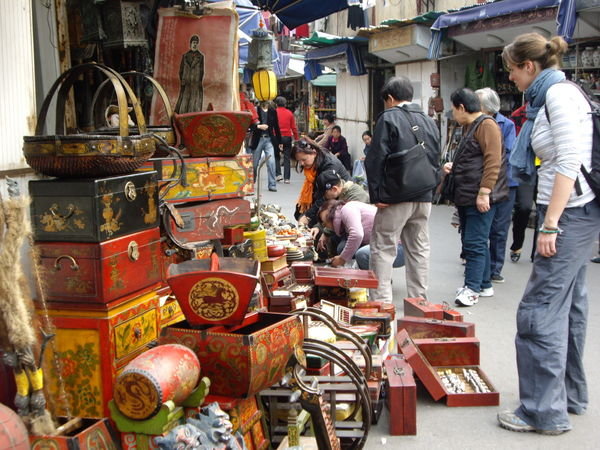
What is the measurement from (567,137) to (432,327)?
70.4 inches

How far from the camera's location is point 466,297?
6172 mm

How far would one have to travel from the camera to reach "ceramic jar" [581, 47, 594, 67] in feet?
31.1

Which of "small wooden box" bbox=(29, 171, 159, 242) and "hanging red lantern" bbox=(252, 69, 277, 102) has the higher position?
"hanging red lantern" bbox=(252, 69, 277, 102)

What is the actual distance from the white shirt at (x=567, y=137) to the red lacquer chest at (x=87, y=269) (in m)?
2.04

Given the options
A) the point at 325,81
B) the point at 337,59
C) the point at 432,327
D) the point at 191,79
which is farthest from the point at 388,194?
the point at 325,81

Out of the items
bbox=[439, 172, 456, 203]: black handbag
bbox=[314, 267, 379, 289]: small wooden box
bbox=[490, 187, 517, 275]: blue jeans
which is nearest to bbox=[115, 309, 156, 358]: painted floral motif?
bbox=[314, 267, 379, 289]: small wooden box

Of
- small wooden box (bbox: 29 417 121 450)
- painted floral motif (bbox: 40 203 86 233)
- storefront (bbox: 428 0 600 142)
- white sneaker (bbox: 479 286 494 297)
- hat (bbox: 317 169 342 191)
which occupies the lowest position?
white sneaker (bbox: 479 286 494 297)

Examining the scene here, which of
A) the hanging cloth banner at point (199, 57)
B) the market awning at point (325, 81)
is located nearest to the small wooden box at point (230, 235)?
the hanging cloth banner at point (199, 57)

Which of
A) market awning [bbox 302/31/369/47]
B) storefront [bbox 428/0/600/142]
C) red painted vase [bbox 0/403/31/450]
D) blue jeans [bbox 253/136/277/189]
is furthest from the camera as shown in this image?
market awning [bbox 302/31/369/47]

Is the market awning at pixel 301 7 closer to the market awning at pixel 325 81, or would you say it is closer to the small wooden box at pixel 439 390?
the small wooden box at pixel 439 390

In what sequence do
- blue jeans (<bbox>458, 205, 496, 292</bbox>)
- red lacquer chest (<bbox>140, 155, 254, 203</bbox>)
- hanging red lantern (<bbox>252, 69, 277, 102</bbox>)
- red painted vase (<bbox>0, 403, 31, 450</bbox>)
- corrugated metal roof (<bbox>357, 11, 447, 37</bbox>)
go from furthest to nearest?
corrugated metal roof (<bbox>357, 11, 447, 37</bbox>), hanging red lantern (<bbox>252, 69, 277, 102</bbox>), blue jeans (<bbox>458, 205, 496, 292</bbox>), red lacquer chest (<bbox>140, 155, 254, 203</bbox>), red painted vase (<bbox>0, 403, 31, 450</bbox>)

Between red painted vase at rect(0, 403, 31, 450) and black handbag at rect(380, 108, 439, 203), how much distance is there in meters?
3.59

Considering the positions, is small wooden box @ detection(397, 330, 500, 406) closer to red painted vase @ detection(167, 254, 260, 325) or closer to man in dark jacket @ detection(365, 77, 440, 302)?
man in dark jacket @ detection(365, 77, 440, 302)

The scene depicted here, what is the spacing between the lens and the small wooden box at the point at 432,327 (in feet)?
15.0
